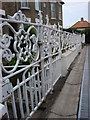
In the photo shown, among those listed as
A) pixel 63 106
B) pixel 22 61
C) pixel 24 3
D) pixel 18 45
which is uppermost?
pixel 24 3

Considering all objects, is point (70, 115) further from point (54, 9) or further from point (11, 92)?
point (54, 9)

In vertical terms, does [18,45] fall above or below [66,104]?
above

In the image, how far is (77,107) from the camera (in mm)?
2967

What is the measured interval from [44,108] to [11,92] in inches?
43.0

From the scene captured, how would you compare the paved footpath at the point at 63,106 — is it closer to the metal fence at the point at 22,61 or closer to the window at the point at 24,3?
the metal fence at the point at 22,61

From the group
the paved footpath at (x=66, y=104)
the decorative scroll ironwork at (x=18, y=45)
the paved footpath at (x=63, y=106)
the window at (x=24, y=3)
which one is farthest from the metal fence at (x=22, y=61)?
the window at (x=24, y=3)

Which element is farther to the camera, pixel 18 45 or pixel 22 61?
pixel 22 61

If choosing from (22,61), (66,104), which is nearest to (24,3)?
(66,104)

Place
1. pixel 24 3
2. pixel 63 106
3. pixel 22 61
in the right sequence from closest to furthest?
pixel 22 61, pixel 63 106, pixel 24 3

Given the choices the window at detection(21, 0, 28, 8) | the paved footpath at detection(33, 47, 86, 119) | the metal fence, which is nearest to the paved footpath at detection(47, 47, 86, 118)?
the paved footpath at detection(33, 47, 86, 119)

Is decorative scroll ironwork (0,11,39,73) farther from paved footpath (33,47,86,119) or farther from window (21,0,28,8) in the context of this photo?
window (21,0,28,8)

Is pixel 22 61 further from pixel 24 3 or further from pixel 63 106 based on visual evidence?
pixel 24 3

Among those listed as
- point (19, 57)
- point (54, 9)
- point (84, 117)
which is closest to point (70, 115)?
point (84, 117)

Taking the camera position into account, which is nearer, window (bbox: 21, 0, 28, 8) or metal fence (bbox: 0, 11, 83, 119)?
metal fence (bbox: 0, 11, 83, 119)
